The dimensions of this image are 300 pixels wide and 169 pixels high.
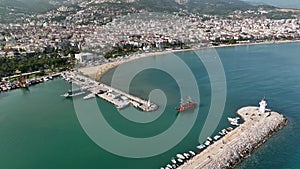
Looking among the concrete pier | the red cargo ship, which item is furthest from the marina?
the red cargo ship

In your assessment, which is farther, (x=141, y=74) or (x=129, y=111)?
(x=141, y=74)

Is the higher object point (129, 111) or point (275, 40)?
point (275, 40)

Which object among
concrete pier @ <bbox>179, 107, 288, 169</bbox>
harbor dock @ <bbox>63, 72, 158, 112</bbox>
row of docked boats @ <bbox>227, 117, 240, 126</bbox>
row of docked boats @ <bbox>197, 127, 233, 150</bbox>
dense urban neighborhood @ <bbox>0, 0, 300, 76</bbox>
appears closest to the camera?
concrete pier @ <bbox>179, 107, 288, 169</bbox>

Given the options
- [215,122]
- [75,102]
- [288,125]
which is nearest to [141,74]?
[75,102]

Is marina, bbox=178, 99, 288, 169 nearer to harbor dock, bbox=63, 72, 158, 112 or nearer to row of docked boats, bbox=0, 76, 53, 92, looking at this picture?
harbor dock, bbox=63, 72, 158, 112

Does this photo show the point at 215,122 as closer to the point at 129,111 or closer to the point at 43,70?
the point at 129,111

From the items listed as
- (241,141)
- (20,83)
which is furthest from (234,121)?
(20,83)

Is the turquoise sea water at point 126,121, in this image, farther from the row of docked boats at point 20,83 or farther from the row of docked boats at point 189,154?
the row of docked boats at point 20,83
